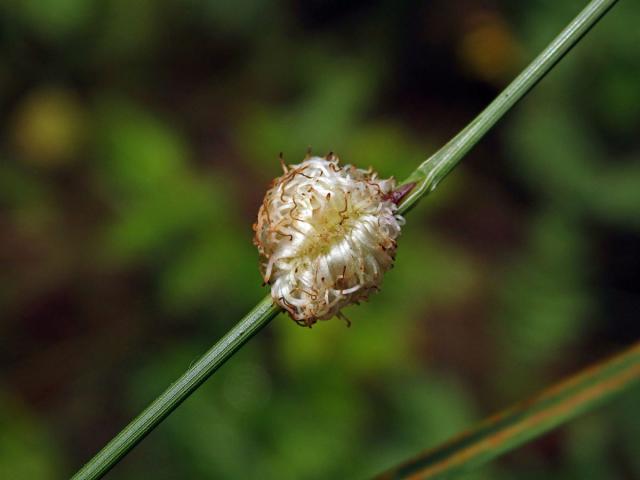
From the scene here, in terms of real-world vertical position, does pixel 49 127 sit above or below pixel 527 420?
above

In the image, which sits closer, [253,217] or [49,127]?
[253,217]

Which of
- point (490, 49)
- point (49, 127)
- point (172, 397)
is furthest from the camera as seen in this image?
point (490, 49)

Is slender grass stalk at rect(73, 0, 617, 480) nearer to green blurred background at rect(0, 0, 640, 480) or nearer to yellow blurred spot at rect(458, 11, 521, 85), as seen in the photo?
green blurred background at rect(0, 0, 640, 480)

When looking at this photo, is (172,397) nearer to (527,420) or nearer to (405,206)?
(405,206)

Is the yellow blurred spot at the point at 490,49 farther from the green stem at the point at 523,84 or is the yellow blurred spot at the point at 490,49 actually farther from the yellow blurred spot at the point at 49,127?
the green stem at the point at 523,84

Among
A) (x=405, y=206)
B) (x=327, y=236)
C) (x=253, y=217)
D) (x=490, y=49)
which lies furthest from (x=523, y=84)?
(x=490, y=49)

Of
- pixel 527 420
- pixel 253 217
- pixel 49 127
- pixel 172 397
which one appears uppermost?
pixel 49 127

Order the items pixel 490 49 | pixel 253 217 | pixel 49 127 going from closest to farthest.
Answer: pixel 253 217
pixel 49 127
pixel 490 49

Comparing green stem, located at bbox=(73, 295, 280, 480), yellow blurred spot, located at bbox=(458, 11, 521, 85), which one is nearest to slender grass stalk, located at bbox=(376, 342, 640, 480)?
green stem, located at bbox=(73, 295, 280, 480)
